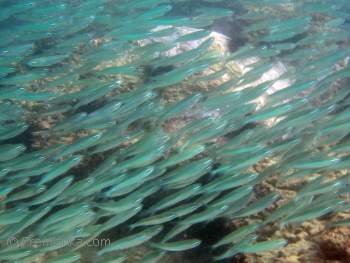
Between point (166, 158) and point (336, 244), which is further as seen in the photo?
Result: point (166, 158)

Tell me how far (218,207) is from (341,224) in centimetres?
132

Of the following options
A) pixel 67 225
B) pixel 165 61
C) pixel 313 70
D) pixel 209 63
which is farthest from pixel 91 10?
pixel 67 225

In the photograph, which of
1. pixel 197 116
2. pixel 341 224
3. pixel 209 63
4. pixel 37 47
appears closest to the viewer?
pixel 341 224

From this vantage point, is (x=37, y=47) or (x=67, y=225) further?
(x=37, y=47)

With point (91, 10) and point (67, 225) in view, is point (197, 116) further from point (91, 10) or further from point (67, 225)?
point (91, 10)

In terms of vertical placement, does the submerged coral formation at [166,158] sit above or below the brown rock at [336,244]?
above

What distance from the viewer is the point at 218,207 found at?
4.53 metres

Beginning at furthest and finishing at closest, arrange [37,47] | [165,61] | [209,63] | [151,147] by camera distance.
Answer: [37,47], [165,61], [209,63], [151,147]

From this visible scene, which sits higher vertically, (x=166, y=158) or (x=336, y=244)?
(x=166, y=158)

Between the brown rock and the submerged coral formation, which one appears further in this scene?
the submerged coral formation

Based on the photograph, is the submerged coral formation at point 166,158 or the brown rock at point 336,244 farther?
the submerged coral formation at point 166,158

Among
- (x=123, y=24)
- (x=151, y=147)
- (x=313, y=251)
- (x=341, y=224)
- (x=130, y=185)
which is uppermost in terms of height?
(x=123, y=24)

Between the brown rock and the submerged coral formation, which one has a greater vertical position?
the submerged coral formation

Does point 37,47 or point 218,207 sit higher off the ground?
point 37,47
